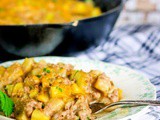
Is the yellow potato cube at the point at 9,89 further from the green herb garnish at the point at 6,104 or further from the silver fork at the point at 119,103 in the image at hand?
the silver fork at the point at 119,103

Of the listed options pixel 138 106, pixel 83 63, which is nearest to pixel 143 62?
pixel 83 63

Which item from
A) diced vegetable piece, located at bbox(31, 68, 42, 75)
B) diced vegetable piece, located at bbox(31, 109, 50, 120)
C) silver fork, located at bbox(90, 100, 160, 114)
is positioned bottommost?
diced vegetable piece, located at bbox(31, 109, 50, 120)

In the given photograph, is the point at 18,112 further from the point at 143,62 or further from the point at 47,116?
the point at 143,62

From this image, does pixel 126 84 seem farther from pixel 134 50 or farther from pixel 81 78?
pixel 134 50

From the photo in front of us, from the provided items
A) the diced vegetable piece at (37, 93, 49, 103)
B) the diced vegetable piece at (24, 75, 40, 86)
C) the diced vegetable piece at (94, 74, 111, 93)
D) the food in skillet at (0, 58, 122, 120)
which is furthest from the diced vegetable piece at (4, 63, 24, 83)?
the diced vegetable piece at (94, 74, 111, 93)

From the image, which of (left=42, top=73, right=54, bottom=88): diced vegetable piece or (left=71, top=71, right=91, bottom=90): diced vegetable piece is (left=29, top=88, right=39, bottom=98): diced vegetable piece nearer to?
(left=42, top=73, right=54, bottom=88): diced vegetable piece

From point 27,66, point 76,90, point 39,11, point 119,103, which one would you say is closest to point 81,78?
point 76,90
